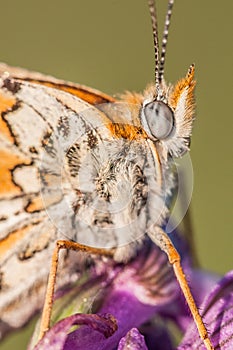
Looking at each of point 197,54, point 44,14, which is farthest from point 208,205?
point 44,14

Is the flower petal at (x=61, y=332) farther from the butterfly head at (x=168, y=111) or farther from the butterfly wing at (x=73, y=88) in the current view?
the butterfly wing at (x=73, y=88)

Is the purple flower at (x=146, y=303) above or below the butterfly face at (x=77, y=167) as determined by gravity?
below

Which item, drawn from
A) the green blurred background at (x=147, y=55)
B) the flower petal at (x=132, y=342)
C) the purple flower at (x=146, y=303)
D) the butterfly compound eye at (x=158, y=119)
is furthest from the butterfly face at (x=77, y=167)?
the green blurred background at (x=147, y=55)

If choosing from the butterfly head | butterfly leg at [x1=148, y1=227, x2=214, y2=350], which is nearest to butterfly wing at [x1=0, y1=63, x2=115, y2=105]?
the butterfly head

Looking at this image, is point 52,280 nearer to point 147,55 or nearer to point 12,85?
point 12,85

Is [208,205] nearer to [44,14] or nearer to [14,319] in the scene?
[44,14]

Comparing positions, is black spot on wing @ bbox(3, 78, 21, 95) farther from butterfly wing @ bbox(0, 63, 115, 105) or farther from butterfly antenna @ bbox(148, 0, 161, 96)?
butterfly antenna @ bbox(148, 0, 161, 96)
